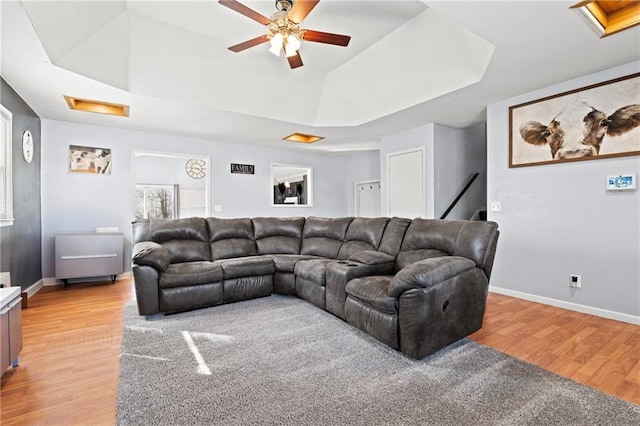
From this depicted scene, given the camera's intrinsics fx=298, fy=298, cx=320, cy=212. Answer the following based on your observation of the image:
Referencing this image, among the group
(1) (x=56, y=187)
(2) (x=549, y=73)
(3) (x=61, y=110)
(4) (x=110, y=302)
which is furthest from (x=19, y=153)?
(2) (x=549, y=73)

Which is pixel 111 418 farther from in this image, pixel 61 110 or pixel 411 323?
pixel 61 110

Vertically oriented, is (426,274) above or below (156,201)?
below

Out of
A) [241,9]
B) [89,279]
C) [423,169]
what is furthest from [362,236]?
[89,279]

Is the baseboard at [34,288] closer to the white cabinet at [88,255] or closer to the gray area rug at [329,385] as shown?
the white cabinet at [88,255]

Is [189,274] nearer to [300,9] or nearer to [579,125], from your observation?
[300,9]

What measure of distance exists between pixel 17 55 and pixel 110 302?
273 centimetres

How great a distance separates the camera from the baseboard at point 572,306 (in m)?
2.98

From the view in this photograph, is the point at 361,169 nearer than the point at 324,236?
No

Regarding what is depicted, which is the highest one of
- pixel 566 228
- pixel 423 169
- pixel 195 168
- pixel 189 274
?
pixel 195 168

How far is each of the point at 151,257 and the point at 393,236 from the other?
2.58 meters

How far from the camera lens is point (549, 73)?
3184mm

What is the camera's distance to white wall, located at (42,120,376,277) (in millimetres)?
4609

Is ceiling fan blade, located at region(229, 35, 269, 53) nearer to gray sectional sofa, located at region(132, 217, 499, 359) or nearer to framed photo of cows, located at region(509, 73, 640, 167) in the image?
gray sectional sofa, located at region(132, 217, 499, 359)

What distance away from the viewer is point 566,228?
11.2 feet
